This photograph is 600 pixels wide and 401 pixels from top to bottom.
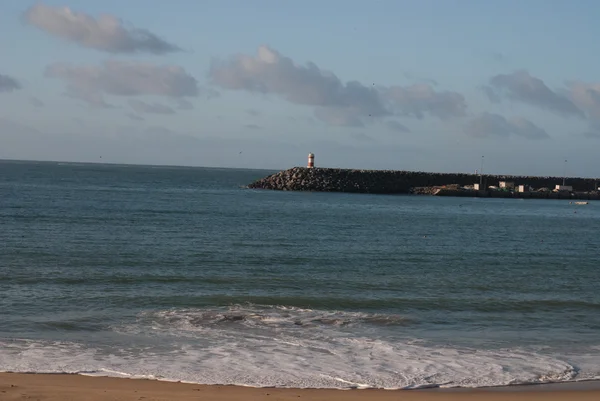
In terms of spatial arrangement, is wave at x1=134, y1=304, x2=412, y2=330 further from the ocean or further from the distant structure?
the distant structure

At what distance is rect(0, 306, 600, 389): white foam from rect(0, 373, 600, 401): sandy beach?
37 cm

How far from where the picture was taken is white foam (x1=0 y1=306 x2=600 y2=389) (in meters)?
12.2

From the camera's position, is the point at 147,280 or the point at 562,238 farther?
the point at 562,238

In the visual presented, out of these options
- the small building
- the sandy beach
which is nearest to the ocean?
the sandy beach

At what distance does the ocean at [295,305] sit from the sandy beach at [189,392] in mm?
407

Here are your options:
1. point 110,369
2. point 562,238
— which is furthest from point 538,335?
point 562,238

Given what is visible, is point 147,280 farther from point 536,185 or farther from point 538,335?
point 536,185

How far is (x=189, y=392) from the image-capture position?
11.1m

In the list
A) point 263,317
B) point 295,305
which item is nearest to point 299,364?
point 263,317

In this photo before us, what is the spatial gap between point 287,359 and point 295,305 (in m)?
5.74

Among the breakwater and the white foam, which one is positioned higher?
the breakwater

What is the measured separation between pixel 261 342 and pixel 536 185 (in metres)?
95.9

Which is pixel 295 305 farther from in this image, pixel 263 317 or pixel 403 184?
pixel 403 184

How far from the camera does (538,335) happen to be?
16.4 metres
